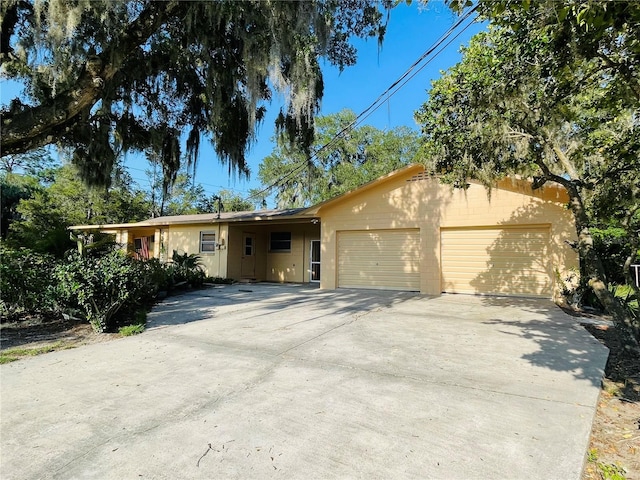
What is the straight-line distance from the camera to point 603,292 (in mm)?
4723

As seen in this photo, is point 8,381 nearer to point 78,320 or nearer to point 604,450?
point 78,320

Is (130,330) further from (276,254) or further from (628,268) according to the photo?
(276,254)

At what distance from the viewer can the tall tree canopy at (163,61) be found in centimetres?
647

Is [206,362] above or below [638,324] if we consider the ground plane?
below

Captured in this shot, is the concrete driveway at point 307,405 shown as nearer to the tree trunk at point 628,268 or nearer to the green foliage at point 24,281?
the tree trunk at point 628,268

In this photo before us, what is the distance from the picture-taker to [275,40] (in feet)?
21.8

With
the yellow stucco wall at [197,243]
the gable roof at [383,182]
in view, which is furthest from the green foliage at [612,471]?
the yellow stucco wall at [197,243]

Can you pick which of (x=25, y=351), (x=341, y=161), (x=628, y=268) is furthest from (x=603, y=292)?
(x=341, y=161)

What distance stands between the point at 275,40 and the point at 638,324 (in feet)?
23.5

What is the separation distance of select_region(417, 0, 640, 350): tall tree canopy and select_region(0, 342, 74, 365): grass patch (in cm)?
655

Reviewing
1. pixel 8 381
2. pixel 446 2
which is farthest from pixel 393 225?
pixel 8 381

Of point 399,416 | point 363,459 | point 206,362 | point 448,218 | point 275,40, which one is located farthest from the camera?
point 448,218

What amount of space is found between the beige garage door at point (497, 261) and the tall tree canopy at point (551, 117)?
→ 256 cm

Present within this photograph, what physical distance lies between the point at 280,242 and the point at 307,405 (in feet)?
43.1
